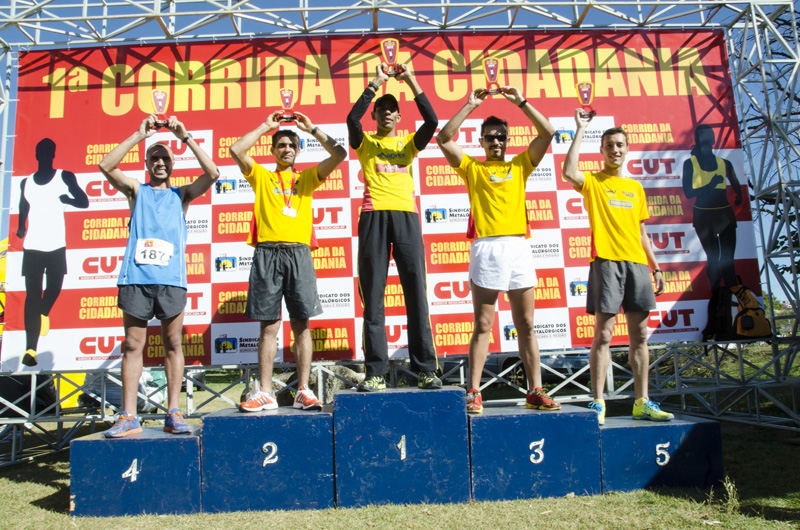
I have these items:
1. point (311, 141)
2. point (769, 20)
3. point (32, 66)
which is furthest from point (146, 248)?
point (769, 20)

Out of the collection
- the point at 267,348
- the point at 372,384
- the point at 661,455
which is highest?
the point at 267,348

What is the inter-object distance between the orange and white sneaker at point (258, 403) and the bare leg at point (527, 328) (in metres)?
1.55

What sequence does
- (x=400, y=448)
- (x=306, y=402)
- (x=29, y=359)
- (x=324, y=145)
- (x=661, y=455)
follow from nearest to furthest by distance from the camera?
(x=400, y=448) → (x=661, y=455) → (x=306, y=402) → (x=324, y=145) → (x=29, y=359)

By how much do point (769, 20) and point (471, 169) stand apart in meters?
3.69

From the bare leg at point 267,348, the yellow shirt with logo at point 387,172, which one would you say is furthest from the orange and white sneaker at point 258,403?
the yellow shirt with logo at point 387,172

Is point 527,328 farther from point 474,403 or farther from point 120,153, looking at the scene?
point 120,153

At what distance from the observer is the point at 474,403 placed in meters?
2.97

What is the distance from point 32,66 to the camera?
488 centimetres

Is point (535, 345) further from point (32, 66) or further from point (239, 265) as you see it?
point (32, 66)

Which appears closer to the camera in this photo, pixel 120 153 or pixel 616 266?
pixel 120 153

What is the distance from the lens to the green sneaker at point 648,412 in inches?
123

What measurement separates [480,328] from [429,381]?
1.58ft

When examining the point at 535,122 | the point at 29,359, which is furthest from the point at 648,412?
the point at 29,359

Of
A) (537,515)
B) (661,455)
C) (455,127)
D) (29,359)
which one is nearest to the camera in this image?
(537,515)
